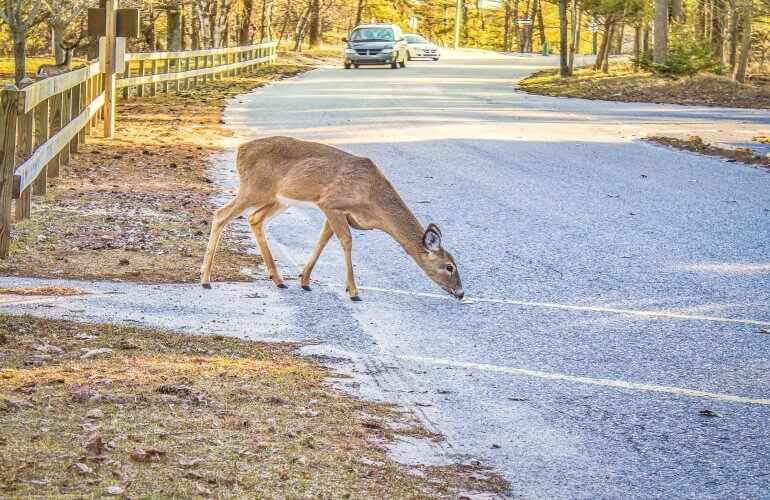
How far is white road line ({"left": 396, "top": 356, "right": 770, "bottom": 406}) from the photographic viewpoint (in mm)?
6738

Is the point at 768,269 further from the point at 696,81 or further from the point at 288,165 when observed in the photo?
the point at 696,81

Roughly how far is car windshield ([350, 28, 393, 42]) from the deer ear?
141 feet

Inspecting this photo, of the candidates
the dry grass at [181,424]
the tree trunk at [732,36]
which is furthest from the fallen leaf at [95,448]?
the tree trunk at [732,36]

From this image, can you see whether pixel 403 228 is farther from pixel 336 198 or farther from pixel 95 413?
pixel 95 413

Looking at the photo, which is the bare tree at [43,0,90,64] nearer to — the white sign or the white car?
the white sign

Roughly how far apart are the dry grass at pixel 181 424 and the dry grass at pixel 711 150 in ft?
45.2

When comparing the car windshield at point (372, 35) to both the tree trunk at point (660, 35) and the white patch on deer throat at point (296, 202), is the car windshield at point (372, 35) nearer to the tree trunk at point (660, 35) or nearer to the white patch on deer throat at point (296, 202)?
the tree trunk at point (660, 35)

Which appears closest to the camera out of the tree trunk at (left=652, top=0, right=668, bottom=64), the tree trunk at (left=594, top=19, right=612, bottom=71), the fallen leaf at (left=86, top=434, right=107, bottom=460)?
the fallen leaf at (left=86, top=434, right=107, bottom=460)

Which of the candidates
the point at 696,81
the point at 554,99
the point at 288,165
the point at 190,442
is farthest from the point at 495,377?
the point at 696,81

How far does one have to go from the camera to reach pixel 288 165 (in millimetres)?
9133

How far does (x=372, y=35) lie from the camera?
51406 millimetres

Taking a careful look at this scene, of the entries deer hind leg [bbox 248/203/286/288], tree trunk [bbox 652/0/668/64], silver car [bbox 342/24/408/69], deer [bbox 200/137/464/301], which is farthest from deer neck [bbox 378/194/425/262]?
silver car [bbox 342/24/408/69]

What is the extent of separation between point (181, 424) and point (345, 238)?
3378 millimetres

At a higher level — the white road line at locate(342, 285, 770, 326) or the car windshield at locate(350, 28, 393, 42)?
the car windshield at locate(350, 28, 393, 42)
